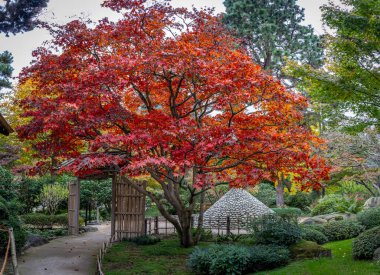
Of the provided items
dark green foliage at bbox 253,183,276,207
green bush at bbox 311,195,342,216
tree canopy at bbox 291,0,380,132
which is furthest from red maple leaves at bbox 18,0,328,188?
dark green foliage at bbox 253,183,276,207

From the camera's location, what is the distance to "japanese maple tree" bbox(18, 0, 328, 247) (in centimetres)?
841

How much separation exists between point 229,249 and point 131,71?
439 cm

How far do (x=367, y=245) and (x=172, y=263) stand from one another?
4.43 metres

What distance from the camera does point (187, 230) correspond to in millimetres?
11250

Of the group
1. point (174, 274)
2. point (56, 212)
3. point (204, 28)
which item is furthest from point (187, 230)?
point (56, 212)

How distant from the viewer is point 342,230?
13.3 metres

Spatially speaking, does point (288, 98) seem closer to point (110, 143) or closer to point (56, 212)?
point (110, 143)

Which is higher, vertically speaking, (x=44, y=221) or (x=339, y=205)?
(x=339, y=205)

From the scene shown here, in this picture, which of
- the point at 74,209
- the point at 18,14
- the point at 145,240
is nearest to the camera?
the point at 145,240

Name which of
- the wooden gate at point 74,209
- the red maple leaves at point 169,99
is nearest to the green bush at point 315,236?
the red maple leaves at point 169,99

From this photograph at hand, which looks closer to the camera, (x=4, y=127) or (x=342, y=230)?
(x=4, y=127)

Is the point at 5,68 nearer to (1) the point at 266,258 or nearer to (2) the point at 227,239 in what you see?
(2) the point at 227,239

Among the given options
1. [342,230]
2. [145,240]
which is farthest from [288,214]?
[145,240]

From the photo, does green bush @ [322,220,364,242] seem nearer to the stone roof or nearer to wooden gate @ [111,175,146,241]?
the stone roof
